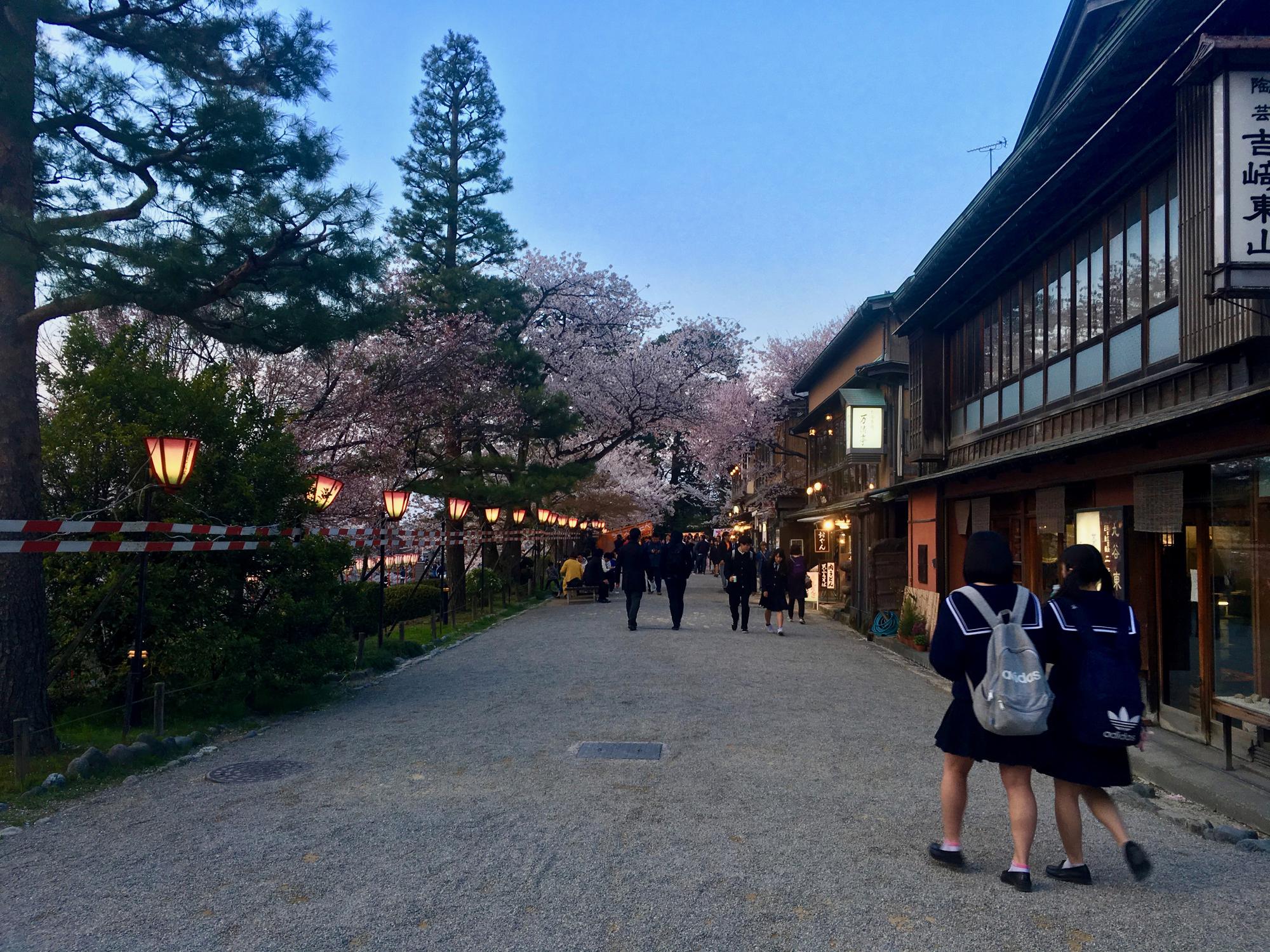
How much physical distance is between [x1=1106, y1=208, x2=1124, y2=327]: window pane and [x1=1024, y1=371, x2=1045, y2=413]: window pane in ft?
6.72

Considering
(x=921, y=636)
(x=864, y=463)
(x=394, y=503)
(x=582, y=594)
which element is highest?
(x=864, y=463)

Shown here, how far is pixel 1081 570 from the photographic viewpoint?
15.8ft

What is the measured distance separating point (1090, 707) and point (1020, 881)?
2.97 feet

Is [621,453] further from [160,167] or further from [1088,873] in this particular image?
[1088,873]

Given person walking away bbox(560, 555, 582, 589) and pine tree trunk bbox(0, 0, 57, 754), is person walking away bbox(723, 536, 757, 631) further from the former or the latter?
pine tree trunk bbox(0, 0, 57, 754)

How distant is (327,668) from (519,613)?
15.1m

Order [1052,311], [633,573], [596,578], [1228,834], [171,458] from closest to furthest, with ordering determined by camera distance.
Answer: [1228,834], [171,458], [1052,311], [633,573], [596,578]

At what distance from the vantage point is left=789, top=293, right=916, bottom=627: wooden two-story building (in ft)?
66.2

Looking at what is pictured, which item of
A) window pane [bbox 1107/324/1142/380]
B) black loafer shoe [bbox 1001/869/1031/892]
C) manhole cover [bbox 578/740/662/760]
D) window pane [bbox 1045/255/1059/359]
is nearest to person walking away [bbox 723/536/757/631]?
window pane [bbox 1045/255/1059/359]

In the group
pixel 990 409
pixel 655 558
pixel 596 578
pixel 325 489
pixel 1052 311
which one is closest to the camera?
pixel 1052 311

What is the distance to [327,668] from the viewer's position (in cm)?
1055

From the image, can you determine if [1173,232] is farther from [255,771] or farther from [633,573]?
[633,573]

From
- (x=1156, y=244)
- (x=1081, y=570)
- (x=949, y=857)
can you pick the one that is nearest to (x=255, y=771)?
(x=949, y=857)

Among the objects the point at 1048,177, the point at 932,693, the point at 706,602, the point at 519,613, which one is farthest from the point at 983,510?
the point at 706,602
